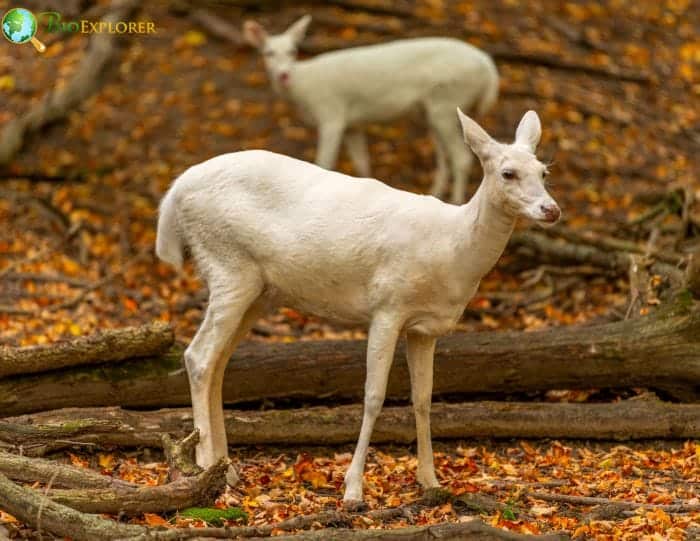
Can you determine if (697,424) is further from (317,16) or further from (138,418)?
(317,16)

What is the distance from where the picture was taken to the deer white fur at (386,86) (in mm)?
11320

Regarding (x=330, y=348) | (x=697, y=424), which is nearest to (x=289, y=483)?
(x=330, y=348)

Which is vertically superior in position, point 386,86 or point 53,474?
point 386,86

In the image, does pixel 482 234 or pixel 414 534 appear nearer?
pixel 414 534

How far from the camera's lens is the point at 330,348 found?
747 centimetres

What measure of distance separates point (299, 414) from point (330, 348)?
58cm

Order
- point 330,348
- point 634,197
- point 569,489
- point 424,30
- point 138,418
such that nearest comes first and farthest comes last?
point 569,489
point 138,418
point 330,348
point 634,197
point 424,30

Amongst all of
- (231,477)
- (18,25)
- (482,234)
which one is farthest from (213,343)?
(18,25)

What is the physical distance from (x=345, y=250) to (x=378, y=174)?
6.49 metres

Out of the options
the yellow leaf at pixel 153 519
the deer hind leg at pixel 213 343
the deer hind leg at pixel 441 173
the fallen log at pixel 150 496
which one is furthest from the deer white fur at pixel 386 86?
the yellow leaf at pixel 153 519

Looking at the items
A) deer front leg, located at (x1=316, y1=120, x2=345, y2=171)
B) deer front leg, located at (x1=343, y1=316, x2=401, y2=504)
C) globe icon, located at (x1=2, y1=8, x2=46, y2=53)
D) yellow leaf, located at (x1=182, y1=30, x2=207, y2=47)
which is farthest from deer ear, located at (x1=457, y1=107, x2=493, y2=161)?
yellow leaf, located at (x1=182, y1=30, x2=207, y2=47)

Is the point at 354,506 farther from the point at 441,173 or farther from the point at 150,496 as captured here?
the point at 441,173
